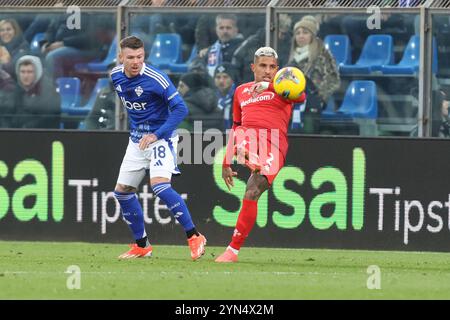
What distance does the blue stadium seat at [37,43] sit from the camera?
15008mm

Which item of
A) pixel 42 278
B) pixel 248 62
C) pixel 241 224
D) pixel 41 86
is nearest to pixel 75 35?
pixel 41 86

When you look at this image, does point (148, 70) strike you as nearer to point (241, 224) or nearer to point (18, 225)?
point (241, 224)

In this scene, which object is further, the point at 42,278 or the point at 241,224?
the point at 241,224

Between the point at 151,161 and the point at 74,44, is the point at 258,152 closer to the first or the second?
the point at 151,161

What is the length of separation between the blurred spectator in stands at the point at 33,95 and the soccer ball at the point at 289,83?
14.0ft

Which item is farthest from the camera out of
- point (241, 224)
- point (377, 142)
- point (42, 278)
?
point (377, 142)

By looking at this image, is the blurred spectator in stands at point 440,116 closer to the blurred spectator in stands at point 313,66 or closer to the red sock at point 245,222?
the blurred spectator in stands at point 313,66

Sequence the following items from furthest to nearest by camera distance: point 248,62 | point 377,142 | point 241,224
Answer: point 248,62, point 377,142, point 241,224

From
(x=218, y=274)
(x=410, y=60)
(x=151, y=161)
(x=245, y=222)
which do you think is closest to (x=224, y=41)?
(x=410, y=60)

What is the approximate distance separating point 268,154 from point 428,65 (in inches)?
122

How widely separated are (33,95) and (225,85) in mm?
2344

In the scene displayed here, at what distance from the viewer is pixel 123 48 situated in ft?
37.7

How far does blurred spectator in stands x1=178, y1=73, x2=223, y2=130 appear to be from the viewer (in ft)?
47.6

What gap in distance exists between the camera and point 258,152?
11.7 metres
